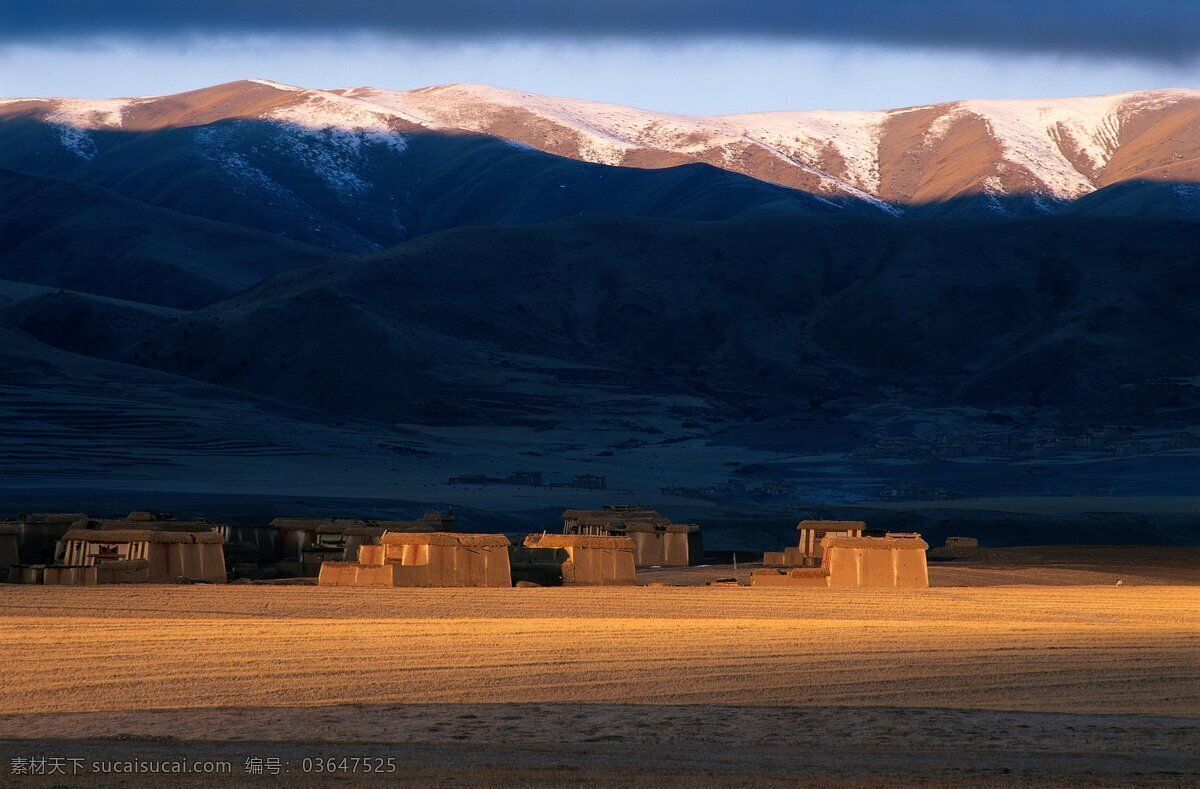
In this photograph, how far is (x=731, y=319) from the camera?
333 feet

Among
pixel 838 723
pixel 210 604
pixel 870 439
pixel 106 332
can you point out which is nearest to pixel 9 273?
pixel 106 332

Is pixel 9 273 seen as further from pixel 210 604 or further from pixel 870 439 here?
pixel 210 604

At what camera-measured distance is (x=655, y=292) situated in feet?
340

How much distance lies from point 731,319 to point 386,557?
77015mm

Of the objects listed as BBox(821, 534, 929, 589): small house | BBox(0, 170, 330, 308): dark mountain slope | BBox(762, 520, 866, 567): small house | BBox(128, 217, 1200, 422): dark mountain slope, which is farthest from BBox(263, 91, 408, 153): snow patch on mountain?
BBox(821, 534, 929, 589): small house

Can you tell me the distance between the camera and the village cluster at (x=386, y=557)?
2519cm

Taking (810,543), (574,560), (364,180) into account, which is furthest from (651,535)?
(364,180)

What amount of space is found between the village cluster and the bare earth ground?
2.51 m

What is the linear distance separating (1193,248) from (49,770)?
337 ft

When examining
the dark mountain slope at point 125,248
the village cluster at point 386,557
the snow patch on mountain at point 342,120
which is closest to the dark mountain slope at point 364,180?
the snow patch on mountain at point 342,120

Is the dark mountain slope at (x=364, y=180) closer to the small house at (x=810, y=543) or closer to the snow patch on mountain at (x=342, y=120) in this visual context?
the snow patch on mountain at (x=342, y=120)

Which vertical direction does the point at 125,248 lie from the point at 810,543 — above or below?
above

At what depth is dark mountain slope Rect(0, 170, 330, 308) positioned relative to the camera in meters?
128

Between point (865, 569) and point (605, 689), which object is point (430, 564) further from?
point (605, 689)
